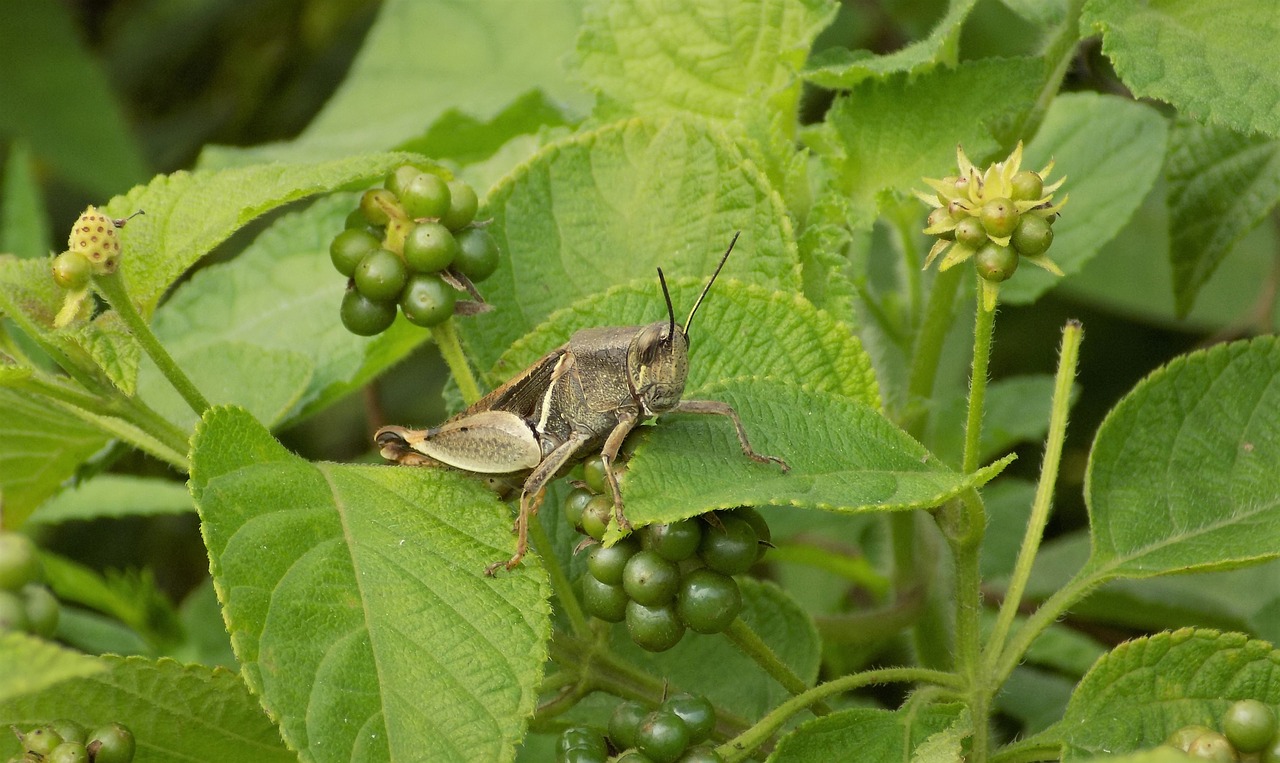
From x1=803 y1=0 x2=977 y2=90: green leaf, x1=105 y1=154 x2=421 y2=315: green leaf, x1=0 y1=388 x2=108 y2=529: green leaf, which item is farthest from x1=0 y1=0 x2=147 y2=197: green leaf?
x1=803 y1=0 x2=977 y2=90: green leaf

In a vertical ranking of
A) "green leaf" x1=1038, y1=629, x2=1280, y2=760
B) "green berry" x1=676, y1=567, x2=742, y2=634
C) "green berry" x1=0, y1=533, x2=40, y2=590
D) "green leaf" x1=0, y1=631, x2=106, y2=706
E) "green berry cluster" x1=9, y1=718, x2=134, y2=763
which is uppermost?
"green leaf" x1=0, y1=631, x2=106, y2=706

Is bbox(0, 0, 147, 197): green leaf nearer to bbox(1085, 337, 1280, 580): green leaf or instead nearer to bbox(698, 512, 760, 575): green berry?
bbox(698, 512, 760, 575): green berry

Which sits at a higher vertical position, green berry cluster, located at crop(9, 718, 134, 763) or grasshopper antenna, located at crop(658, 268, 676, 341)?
grasshopper antenna, located at crop(658, 268, 676, 341)

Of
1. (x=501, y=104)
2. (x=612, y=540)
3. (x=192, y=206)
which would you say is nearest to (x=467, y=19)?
(x=501, y=104)

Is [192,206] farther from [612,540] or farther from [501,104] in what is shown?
[501,104]

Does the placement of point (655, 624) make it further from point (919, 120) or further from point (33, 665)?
point (919, 120)

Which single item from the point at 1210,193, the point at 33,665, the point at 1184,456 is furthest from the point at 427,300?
the point at 1210,193
